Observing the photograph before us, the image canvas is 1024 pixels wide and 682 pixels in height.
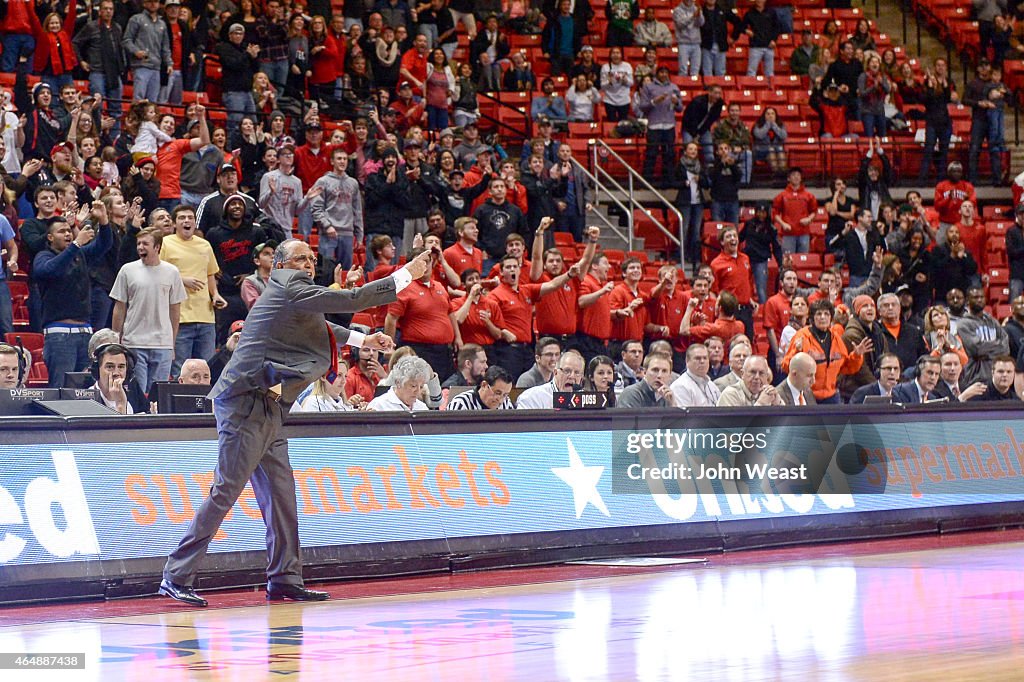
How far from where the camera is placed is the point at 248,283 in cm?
1497

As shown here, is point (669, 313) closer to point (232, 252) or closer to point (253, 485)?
point (232, 252)

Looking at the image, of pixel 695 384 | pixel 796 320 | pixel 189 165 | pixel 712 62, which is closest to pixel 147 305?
pixel 189 165

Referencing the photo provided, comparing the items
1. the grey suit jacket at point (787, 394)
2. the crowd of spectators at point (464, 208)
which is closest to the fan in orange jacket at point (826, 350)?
the crowd of spectators at point (464, 208)

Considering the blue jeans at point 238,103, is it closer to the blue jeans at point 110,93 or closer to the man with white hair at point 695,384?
the blue jeans at point 110,93

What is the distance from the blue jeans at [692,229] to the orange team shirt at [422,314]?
810cm

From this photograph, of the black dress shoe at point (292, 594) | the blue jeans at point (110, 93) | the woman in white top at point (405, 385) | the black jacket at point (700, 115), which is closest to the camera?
the black dress shoe at point (292, 594)

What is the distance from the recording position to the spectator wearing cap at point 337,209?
17719 mm

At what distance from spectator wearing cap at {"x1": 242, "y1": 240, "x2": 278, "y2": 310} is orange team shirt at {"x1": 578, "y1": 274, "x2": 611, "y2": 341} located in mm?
3960

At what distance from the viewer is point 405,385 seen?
464 inches

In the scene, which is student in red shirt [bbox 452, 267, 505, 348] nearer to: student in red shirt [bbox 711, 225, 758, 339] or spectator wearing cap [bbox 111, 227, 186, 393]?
spectator wearing cap [bbox 111, 227, 186, 393]

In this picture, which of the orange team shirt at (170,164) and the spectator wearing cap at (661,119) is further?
the spectator wearing cap at (661,119)

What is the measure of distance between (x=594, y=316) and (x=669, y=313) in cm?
144

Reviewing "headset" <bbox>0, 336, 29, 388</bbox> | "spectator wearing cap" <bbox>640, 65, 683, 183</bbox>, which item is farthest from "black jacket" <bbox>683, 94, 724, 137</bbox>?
"headset" <bbox>0, 336, 29, 388</bbox>

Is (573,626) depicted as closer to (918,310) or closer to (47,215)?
(47,215)
